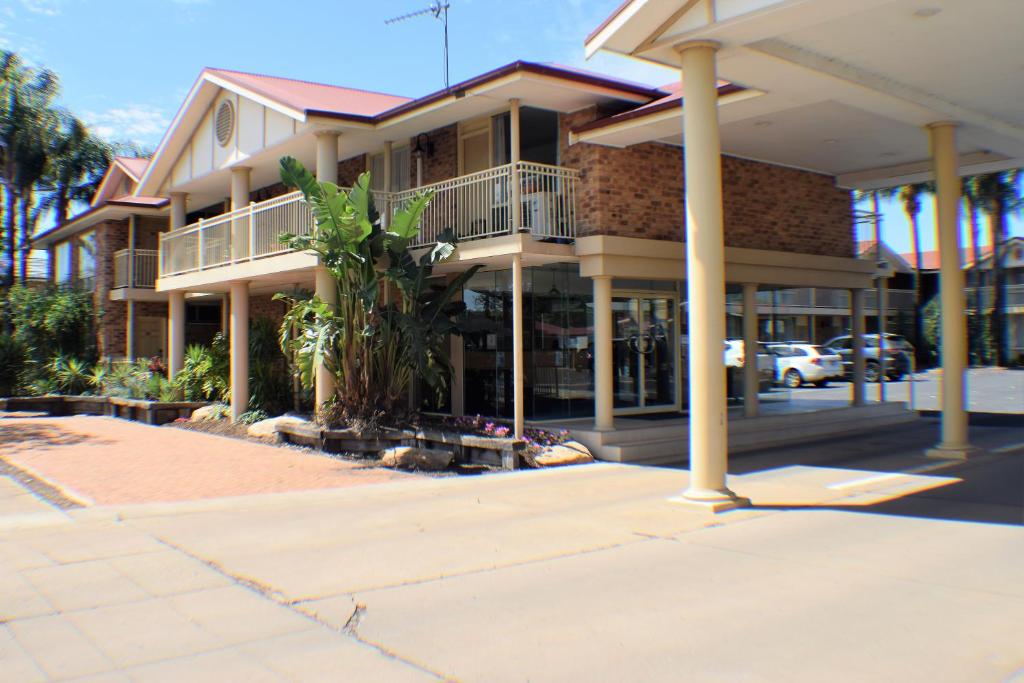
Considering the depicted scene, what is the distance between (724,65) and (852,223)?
9459 millimetres

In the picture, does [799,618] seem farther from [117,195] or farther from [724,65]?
[117,195]

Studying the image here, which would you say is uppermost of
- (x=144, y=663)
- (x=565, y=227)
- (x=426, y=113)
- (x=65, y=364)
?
(x=426, y=113)

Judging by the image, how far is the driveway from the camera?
14.2 feet

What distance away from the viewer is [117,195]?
89.5ft

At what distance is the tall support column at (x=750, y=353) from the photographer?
14867 millimetres

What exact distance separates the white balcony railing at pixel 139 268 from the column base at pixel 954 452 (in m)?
21.1

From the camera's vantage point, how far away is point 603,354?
40.8 ft

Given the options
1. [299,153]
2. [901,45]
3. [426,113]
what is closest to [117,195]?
[299,153]

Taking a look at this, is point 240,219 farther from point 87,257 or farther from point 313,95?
point 87,257

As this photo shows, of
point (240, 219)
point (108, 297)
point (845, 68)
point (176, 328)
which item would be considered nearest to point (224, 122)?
point (240, 219)

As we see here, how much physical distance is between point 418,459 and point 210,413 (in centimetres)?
829

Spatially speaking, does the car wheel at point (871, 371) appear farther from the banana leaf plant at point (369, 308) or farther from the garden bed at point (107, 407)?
the garden bed at point (107, 407)

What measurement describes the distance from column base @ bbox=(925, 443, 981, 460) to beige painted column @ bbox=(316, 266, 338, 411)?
9.56 meters

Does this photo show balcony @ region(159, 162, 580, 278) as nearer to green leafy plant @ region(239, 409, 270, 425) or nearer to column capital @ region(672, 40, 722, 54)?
green leafy plant @ region(239, 409, 270, 425)
